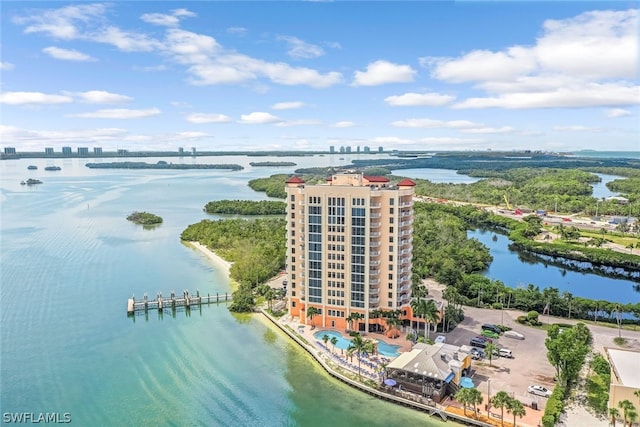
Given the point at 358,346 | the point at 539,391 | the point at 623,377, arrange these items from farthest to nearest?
the point at 358,346, the point at 539,391, the point at 623,377

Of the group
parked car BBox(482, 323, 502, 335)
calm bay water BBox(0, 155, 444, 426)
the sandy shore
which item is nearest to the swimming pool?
calm bay water BBox(0, 155, 444, 426)

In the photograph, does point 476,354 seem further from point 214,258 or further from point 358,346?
point 214,258

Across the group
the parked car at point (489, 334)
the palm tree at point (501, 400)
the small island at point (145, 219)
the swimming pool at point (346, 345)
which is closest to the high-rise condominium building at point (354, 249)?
the swimming pool at point (346, 345)

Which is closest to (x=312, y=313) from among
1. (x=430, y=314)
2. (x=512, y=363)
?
(x=430, y=314)

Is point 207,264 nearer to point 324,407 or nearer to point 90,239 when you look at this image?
point 90,239

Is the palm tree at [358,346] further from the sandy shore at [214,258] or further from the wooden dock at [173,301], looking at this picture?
the sandy shore at [214,258]
